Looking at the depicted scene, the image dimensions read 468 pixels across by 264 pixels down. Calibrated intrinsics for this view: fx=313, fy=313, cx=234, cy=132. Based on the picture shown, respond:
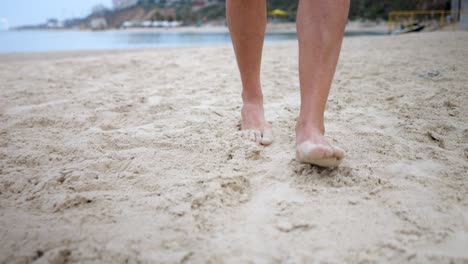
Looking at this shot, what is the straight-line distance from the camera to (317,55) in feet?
3.03

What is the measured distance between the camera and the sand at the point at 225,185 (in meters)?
0.62

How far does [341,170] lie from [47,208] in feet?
2.54

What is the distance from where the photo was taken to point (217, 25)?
53.9 metres

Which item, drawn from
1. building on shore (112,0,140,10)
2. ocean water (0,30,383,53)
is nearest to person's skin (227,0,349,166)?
ocean water (0,30,383,53)

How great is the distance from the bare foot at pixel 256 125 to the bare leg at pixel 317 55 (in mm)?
198

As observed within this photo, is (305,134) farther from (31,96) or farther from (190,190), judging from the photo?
(31,96)

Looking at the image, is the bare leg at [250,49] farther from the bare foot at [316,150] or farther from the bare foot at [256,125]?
the bare foot at [316,150]

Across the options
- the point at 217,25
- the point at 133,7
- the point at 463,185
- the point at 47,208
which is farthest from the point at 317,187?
the point at 133,7

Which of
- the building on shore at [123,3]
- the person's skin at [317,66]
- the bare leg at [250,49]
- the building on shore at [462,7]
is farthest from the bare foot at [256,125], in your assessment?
the building on shore at [123,3]

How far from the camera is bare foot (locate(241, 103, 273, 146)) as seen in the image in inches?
44.5

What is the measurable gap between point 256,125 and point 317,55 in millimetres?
387

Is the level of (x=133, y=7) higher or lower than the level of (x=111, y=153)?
higher

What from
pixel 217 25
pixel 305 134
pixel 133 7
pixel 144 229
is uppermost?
pixel 133 7

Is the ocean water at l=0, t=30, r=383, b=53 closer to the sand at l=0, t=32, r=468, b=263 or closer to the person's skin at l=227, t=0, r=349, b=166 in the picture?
the sand at l=0, t=32, r=468, b=263
